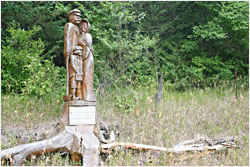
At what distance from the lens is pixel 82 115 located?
16.2 ft

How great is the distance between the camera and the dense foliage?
307 inches

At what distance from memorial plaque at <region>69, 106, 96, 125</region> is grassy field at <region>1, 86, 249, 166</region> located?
32.2 inches

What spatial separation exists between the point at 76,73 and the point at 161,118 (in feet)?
9.28

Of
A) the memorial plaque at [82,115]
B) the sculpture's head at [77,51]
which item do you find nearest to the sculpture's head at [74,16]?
the sculpture's head at [77,51]

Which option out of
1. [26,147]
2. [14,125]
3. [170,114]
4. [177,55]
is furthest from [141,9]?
[26,147]

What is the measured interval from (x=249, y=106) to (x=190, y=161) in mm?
3612

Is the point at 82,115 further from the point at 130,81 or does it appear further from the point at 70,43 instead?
the point at 130,81

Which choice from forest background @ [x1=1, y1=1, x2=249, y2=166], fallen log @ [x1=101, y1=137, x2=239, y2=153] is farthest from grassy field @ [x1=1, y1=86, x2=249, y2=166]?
fallen log @ [x1=101, y1=137, x2=239, y2=153]

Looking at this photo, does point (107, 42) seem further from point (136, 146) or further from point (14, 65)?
point (136, 146)

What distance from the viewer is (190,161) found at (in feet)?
16.2

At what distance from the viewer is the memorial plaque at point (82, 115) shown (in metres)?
4.88

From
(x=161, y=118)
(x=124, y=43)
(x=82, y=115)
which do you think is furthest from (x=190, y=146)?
(x=124, y=43)

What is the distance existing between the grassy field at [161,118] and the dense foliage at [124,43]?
545 millimetres

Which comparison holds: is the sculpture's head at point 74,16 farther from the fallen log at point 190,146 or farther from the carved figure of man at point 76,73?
the fallen log at point 190,146
